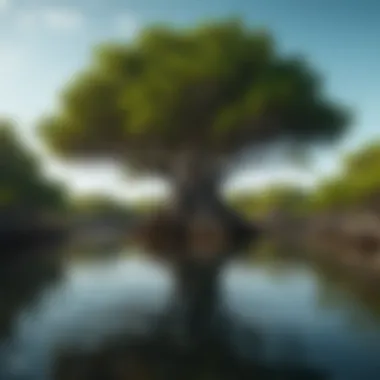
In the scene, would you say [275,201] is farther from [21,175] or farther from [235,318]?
[235,318]

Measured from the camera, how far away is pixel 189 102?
3597cm

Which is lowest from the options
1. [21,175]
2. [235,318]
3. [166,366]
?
[166,366]

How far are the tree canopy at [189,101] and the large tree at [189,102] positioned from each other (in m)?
0.06

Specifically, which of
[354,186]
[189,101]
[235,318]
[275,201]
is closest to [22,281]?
[235,318]

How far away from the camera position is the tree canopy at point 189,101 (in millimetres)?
35281

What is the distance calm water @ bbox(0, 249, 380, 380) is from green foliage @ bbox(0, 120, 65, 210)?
19190mm

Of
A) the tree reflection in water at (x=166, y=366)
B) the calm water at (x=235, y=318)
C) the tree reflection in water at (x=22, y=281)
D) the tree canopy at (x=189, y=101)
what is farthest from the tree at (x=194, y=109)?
the tree reflection in water at (x=166, y=366)

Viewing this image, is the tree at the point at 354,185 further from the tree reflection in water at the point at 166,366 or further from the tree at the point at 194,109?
the tree reflection in water at the point at 166,366

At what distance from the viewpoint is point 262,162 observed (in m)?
40.3

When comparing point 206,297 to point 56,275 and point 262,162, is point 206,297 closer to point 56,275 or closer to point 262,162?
point 56,275

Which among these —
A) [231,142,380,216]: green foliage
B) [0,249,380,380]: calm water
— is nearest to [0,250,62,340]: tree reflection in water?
[0,249,380,380]: calm water

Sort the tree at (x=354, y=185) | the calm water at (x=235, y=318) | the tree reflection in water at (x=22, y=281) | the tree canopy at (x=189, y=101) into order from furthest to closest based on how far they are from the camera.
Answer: the tree at (x=354, y=185), the tree canopy at (x=189, y=101), the tree reflection in water at (x=22, y=281), the calm water at (x=235, y=318)

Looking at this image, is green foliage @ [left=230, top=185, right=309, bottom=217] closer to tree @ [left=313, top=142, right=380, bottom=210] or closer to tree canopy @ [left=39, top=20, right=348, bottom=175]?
tree @ [left=313, top=142, right=380, bottom=210]

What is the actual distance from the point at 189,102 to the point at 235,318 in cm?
2430
